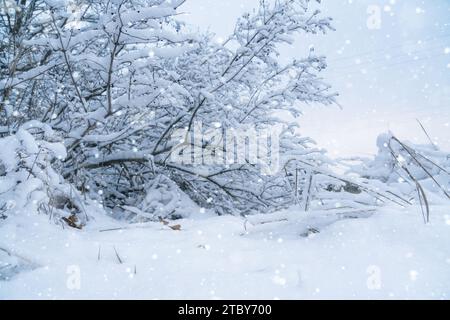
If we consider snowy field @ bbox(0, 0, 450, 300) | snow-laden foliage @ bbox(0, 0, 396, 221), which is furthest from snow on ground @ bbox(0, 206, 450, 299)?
snow-laden foliage @ bbox(0, 0, 396, 221)

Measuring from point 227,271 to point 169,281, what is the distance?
177 millimetres

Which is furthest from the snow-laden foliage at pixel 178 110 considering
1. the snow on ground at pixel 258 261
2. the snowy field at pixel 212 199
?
the snow on ground at pixel 258 261

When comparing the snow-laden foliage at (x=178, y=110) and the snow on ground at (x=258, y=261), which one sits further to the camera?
the snow-laden foliage at (x=178, y=110)

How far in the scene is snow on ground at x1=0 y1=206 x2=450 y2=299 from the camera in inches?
35.3

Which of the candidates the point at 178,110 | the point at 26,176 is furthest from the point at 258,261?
the point at 178,110

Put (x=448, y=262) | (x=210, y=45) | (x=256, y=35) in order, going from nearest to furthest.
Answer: (x=448, y=262) → (x=256, y=35) → (x=210, y=45)

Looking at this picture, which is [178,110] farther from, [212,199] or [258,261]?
[258,261]

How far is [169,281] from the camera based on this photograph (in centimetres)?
98

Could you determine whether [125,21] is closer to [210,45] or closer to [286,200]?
[210,45]

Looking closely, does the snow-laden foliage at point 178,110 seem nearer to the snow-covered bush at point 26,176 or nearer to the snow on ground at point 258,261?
the snow-covered bush at point 26,176

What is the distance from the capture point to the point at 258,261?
1.14 meters

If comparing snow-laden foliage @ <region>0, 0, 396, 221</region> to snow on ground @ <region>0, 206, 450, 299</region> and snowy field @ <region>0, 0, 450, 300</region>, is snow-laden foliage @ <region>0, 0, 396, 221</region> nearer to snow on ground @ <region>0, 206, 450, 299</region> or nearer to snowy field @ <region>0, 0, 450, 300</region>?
snowy field @ <region>0, 0, 450, 300</region>

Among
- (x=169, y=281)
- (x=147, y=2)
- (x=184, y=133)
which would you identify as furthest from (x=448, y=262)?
(x=147, y=2)

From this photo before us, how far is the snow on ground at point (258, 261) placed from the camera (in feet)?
2.94
